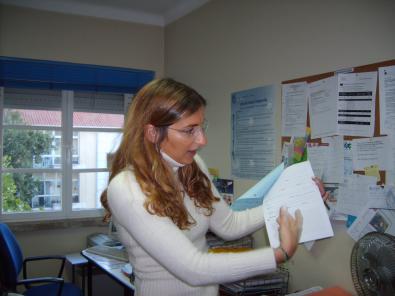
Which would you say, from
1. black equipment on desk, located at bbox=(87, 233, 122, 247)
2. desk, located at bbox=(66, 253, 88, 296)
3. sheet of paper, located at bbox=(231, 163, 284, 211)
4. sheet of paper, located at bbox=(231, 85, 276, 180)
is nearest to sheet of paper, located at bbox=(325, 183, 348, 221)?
sheet of paper, located at bbox=(231, 85, 276, 180)

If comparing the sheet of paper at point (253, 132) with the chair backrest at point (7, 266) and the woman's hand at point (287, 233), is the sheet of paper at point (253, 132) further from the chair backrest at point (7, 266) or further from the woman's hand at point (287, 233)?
the chair backrest at point (7, 266)

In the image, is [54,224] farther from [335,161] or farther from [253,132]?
[335,161]

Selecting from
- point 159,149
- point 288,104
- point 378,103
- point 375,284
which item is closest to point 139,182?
point 159,149

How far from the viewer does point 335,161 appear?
1.71 meters

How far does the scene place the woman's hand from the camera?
953 millimetres

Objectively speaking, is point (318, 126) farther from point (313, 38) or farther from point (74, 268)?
point (74, 268)

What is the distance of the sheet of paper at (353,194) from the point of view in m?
1.58

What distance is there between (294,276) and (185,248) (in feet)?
4.11

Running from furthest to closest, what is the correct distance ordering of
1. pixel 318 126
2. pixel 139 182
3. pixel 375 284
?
pixel 318 126 < pixel 375 284 < pixel 139 182

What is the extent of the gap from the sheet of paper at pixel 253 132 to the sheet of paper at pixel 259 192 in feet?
2.82

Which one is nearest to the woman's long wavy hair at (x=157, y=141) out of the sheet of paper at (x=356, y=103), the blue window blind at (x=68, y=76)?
the sheet of paper at (x=356, y=103)

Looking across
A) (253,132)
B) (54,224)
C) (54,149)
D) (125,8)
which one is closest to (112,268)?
(54,224)

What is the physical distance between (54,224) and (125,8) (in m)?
1.93

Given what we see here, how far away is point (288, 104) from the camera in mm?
2000
